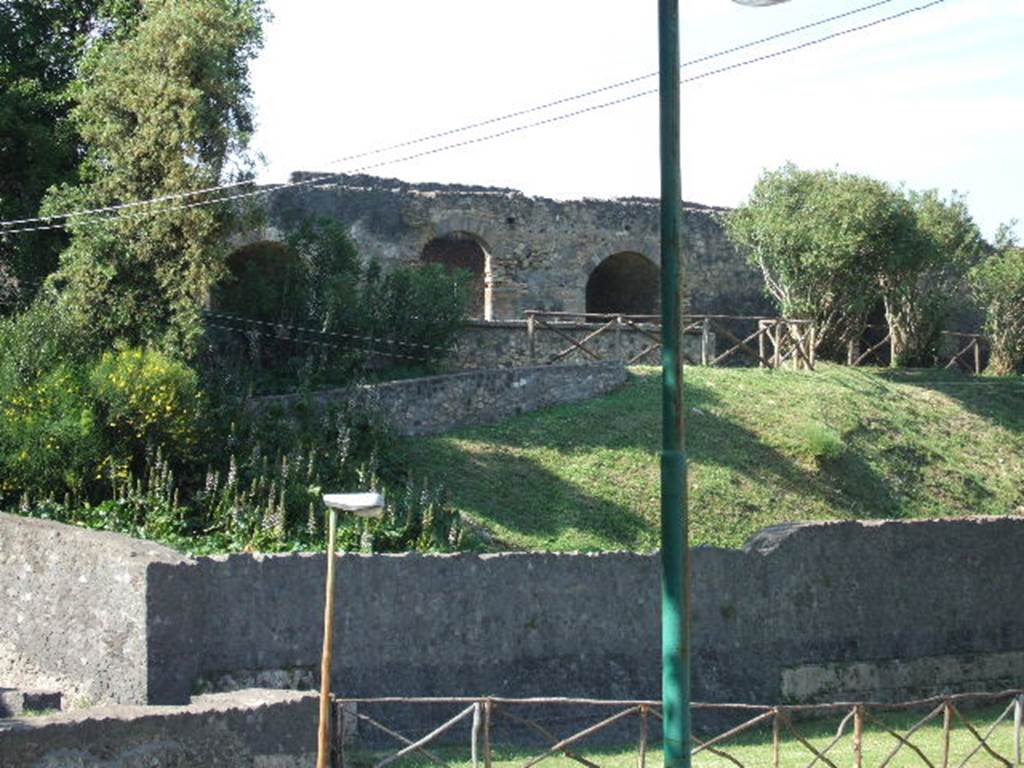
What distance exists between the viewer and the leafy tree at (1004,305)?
3047cm

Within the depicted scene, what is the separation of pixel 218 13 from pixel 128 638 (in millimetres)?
9854

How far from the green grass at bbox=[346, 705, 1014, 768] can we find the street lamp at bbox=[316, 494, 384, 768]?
1504mm

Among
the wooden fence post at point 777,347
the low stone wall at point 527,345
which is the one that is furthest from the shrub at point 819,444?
the wooden fence post at point 777,347

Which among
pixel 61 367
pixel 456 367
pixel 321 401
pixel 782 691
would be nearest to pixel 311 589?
pixel 782 691

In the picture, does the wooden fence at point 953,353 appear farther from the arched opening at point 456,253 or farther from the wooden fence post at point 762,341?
the arched opening at point 456,253

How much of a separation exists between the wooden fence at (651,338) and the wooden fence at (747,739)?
10.9 m

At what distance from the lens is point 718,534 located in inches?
739

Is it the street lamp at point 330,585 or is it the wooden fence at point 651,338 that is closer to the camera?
the street lamp at point 330,585

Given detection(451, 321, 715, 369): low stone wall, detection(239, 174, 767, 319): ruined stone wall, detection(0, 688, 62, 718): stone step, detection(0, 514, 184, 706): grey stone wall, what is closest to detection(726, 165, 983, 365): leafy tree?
detection(239, 174, 767, 319): ruined stone wall

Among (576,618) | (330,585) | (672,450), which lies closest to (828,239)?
(576,618)

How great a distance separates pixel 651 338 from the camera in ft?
83.6

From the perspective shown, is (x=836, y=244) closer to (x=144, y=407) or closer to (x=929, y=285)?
(x=929, y=285)

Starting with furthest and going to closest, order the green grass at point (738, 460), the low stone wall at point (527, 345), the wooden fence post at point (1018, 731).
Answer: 1. the low stone wall at point (527, 345)
2. the green grass at point (738, 460)
3. the wooden fence post at point (1018, 731)

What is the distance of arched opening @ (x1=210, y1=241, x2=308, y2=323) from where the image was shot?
2136 centimetres
